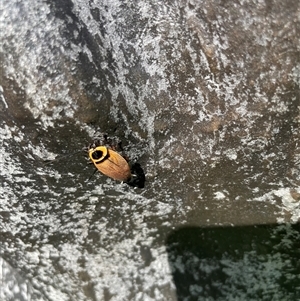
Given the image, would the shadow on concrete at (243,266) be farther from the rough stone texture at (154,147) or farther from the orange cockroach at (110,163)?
the orange cockroach at (110,163)

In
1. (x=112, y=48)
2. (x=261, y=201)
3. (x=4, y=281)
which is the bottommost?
(x=4, y=281)

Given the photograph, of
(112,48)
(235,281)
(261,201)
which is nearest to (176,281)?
(235,281)

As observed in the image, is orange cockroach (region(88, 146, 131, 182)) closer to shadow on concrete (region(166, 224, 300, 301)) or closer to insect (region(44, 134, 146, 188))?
insect (region(44, 134, 146, 188))

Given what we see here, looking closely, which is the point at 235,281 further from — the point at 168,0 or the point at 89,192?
the point at 168,0

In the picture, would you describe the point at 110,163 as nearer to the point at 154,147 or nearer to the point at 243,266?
the point at 154,147

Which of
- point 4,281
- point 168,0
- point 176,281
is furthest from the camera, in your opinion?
point 4,281

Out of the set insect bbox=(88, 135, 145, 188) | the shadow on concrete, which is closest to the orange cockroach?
insect bbox=(88, 135, 145, 188)
